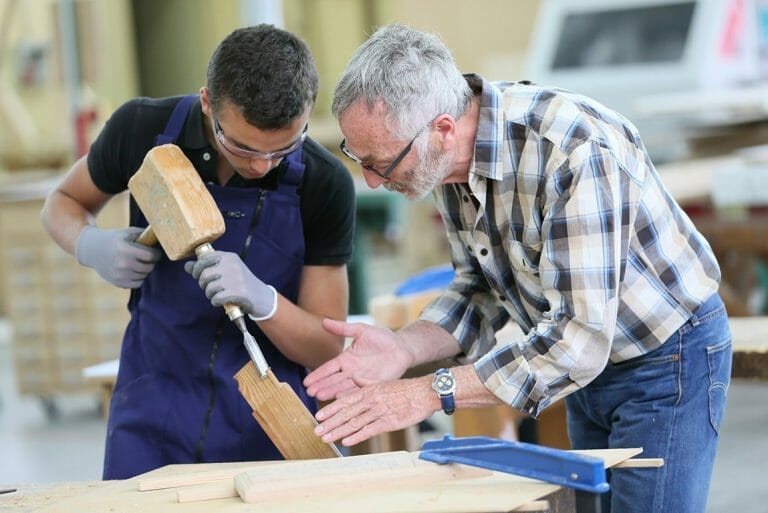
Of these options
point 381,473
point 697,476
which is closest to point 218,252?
point 381,473

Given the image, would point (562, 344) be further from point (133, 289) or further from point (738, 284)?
point (738, 284)

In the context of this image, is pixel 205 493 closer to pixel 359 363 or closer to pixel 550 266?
pixel 359 363

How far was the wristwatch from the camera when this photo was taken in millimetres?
2215

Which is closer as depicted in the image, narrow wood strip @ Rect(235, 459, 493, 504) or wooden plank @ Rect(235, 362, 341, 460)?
narrow wood strip @ Rect(235, 459, 493, 504)

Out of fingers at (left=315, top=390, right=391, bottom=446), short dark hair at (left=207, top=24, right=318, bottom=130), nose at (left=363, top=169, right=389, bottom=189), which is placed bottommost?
fingers at (left=315, top=390, right=391, bottom=446)

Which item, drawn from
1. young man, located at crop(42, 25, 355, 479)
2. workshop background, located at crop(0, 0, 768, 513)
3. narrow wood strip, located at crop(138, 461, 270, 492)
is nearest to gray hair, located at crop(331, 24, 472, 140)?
young man, located at crop(42, 25, 355, 479)

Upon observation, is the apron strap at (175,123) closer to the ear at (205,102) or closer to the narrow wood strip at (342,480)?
the ear at (205,102)

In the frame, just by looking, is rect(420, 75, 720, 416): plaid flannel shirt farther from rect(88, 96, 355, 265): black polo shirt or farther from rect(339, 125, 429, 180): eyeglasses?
rect(88, 96, 355, 265): black polo shirt

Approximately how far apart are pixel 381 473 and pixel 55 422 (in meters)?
5.13

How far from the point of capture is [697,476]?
235 cm

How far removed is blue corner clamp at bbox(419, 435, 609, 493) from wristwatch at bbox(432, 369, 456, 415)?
0.20 metres

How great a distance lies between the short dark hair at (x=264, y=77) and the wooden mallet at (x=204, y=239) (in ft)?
0.63

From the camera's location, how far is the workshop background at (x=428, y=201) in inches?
210

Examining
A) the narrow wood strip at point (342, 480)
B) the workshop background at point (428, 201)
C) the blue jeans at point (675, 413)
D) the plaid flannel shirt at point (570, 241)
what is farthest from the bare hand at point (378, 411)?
the workshop background at point (428, 201)
